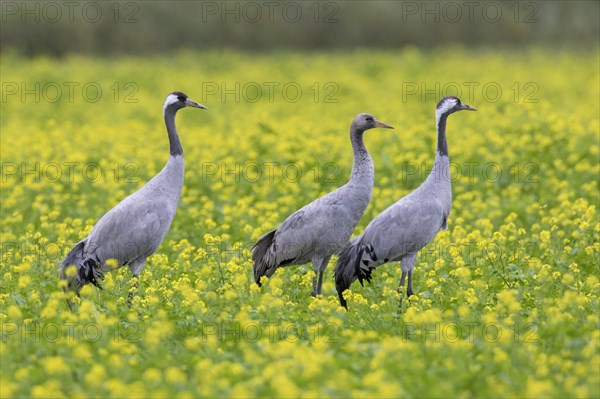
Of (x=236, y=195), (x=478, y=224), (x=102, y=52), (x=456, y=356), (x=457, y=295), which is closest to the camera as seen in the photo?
(x=456, y=356)

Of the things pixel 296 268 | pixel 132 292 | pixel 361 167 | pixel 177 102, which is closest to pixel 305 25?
pixel 177 102

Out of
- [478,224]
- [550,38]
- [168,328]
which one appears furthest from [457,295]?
[550,38]

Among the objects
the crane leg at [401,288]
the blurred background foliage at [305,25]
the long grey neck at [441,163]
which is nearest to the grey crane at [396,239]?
the crane leg at [401,288]

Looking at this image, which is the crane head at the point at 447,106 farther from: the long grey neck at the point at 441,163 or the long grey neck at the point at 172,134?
the long grey neck at the point at 172,134

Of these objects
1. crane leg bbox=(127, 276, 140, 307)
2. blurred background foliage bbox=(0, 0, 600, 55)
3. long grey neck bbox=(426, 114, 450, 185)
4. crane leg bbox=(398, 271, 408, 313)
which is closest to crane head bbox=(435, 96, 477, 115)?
long grey neck bbox=(426, 114, 450, 185)

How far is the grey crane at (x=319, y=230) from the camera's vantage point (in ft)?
29.4

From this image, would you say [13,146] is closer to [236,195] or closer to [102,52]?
[236,195]

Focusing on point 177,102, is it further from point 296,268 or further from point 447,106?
point 447,106

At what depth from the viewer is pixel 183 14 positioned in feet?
111

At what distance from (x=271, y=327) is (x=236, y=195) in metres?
6.26

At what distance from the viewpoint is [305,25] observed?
3491 centimetres

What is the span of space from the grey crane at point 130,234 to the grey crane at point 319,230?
0.96 m

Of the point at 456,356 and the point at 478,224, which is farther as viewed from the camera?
the point at 478,224

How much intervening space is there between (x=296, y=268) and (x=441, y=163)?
185cm
